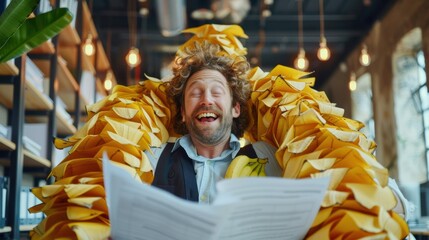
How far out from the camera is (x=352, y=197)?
1.63m

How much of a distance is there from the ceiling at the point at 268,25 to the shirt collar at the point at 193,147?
567 cm

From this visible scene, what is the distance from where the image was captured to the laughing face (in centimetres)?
227

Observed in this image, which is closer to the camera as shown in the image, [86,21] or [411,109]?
[86,21]

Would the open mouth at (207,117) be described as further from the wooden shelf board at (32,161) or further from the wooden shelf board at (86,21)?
the wooden shelf board at (86,21)

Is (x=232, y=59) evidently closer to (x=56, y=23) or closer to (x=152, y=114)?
(x=152, y=114)

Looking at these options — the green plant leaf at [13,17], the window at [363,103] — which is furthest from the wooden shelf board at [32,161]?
the window at [363,103]

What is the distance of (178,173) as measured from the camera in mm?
2102

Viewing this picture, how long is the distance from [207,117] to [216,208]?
1.05m

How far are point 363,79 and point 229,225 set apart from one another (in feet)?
29.5

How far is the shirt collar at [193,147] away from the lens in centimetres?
224

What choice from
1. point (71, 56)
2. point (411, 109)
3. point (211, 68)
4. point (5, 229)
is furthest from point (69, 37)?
point (411, 109)

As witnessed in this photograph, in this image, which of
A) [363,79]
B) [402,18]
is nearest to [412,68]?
[402,18]

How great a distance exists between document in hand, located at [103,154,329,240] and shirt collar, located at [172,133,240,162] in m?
0.77

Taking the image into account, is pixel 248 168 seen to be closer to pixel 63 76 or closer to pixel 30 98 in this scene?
pixel 30 98
